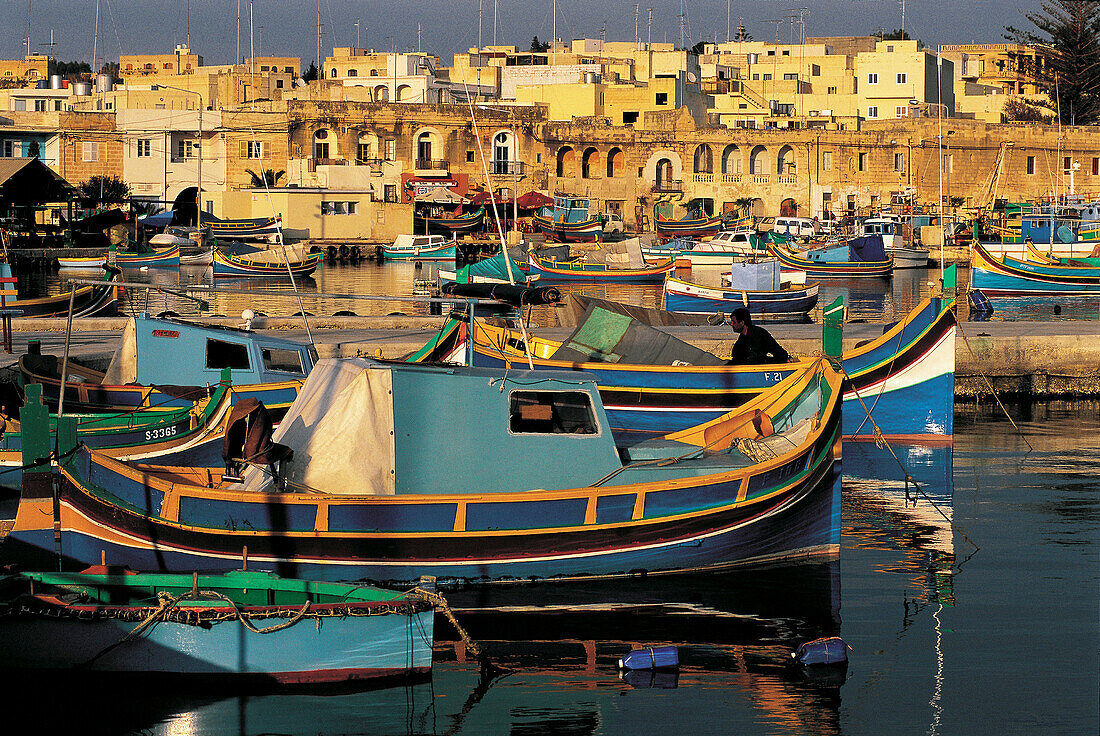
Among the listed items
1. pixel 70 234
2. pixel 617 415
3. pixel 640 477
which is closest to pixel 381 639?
pixel 640 477

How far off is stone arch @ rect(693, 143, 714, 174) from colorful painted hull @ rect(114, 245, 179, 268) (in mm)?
31718

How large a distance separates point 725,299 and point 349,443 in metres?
20.9

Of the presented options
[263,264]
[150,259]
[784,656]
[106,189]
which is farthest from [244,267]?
[784,656]

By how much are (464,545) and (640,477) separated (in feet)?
5.19

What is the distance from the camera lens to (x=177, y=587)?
8.89 metres

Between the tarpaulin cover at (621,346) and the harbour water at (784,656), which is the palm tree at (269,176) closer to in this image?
the tarpaulin cover at (621,346)

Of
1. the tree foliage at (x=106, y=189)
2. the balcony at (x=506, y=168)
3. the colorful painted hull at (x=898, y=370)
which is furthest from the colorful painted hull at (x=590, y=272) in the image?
the tree foliage at (x=106, y=189)

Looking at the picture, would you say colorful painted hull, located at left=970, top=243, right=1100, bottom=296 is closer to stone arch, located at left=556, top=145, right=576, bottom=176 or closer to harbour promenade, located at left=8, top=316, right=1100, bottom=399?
harbour promenade, located at left=8, top=316, right=1100, bottom=399

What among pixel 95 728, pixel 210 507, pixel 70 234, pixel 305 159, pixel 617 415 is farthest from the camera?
pixel 305 159

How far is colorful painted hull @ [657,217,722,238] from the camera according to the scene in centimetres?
6322

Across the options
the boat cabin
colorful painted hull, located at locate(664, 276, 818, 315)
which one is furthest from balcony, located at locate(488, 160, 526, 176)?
the boat cabin

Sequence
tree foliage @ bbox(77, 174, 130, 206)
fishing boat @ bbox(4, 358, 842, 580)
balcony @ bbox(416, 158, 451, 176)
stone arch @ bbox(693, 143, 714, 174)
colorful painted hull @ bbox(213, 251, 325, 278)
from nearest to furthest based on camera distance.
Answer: fishing boat @ bbox(4, 358, 842, 580), colorful painted hull @ bbox(213, 251, 325, 278), tree foliage @ bbox(77, 174, 130, 206), balcony @ bbox(416, 158, 451, 176), stone arch @ bbox(693, 143, 714, 174)

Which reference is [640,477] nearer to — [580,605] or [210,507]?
[580,605]

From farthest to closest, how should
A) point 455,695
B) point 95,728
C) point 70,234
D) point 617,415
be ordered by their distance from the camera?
point 70,234 < point 617,415 < point 455,695 < point 95,728
